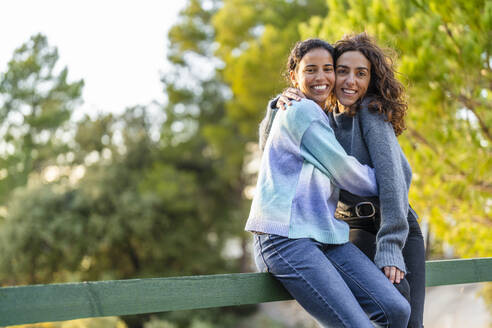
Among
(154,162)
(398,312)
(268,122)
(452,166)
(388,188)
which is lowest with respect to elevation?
(154,162)

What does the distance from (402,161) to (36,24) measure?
41.2 feet

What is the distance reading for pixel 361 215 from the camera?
1.84m

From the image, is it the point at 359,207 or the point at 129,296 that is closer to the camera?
the point at 129,296

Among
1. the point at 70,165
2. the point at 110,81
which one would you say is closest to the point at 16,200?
the point at 70,165

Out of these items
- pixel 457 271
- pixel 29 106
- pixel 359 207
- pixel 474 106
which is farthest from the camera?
pixel 29 106

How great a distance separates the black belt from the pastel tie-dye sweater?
129 millimetres

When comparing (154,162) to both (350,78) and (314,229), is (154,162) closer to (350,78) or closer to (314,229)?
(350,78)

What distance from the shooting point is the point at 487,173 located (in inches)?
181

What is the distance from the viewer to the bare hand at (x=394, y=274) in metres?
1.68

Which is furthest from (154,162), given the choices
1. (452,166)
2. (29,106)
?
(452,166)

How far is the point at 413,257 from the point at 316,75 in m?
0.74

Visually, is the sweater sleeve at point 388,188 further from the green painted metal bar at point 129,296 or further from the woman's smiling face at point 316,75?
the green painted metal bar at point 129,296

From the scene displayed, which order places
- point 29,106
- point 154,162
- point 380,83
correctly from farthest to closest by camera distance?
1. point 154,162
2. point 29,106
3. point 380,83

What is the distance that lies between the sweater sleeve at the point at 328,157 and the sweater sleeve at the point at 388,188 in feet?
0.31
